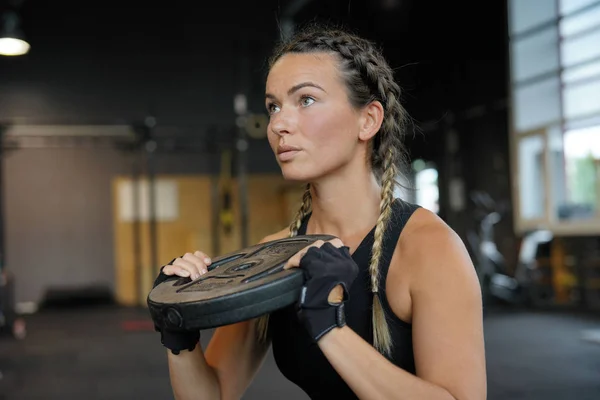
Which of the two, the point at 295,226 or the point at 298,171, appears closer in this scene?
the point at 298,171

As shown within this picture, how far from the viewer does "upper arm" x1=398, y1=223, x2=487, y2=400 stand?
1.15m

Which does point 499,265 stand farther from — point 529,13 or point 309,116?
point 309,116

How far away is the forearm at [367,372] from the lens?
1089 millimetres

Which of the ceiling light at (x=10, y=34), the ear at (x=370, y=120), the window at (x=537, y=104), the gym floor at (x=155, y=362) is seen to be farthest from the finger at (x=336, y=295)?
the window at (x=537, y=104)

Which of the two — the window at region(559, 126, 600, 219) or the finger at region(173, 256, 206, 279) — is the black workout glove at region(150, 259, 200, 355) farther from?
the window at region(559, 126, 600, 219)

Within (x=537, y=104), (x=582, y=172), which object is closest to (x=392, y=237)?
(x=582, y=172)

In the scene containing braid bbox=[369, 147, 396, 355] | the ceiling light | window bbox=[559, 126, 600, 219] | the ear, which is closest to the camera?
braid bbox=[369, 147, 396, 355]

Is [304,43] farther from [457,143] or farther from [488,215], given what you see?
[457,143]

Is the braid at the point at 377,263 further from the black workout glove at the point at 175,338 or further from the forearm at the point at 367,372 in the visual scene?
the black workout glove at the point at 175,338

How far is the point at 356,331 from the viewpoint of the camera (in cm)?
130

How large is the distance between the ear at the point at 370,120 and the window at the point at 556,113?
667 centimetres

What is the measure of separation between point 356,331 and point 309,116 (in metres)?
0.42

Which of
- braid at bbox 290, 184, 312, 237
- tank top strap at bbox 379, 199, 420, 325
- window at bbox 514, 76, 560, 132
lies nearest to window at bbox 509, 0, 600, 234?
window at bbox 514, 76, 560, 132

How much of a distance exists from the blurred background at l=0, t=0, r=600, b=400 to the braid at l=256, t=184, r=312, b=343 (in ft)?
19.2
